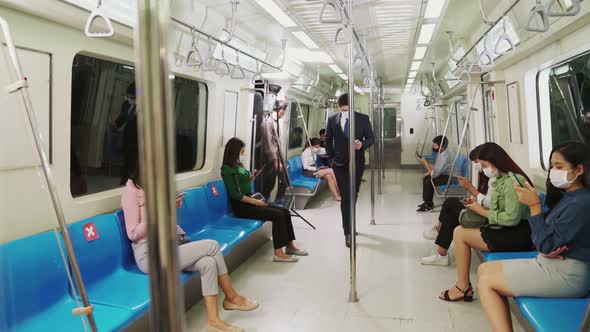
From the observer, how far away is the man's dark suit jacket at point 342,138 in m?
4.80

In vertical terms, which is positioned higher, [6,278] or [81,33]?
[81,33]

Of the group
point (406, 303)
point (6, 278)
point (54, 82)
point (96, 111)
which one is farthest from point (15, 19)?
point (406, 303)

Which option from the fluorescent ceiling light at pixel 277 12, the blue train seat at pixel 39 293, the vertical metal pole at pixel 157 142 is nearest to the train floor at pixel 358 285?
the blue train seat at pixel 39 293

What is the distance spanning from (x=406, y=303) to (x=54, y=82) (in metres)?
3.02

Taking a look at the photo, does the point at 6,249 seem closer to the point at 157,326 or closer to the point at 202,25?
the point at 157,326

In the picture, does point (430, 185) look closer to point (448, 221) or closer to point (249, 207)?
point (448, 221)

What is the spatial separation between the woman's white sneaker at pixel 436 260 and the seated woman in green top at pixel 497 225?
0.72m

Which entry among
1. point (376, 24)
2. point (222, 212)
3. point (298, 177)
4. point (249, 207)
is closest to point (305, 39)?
point (376, 24)

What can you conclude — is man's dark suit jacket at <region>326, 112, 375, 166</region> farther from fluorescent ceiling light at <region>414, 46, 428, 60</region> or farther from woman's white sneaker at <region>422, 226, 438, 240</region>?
fluorescent ceiling light at <region>414, 46, 428, 60</region>

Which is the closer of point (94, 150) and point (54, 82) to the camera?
point (54, 82)

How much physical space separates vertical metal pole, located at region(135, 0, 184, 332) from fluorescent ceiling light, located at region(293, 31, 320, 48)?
15.4ft

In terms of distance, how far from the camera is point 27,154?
2.28 metres

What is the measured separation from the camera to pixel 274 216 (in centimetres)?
439

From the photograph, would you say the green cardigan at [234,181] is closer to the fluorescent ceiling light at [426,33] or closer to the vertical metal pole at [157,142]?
the fluorescent ceiling light at [426,33]
